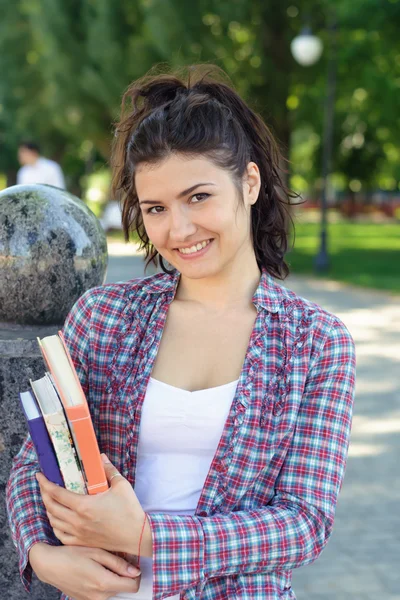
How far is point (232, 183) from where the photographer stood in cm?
198

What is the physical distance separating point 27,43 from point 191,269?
33.6m

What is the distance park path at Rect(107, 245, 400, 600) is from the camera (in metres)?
4.27

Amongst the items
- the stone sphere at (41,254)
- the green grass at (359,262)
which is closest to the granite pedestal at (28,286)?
the stone sphere at (41,254)

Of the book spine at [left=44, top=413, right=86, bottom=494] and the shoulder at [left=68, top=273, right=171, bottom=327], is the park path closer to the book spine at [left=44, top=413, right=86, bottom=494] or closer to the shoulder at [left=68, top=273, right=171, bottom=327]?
the shoulder at [left=68, top=273, right=171, bottom=327]

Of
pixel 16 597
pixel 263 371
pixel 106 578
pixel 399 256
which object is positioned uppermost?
pixel 263 371

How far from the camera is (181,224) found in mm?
1931

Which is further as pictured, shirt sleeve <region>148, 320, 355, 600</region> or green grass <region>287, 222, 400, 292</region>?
green grass <region>287, 222, 400, 292</region>

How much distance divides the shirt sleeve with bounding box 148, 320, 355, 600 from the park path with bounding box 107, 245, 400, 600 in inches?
98.4

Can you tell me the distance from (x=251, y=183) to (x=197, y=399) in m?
0.55

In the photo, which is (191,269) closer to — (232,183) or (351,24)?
(232,183)

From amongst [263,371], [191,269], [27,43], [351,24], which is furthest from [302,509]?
[27,43]

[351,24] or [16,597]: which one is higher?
[351,24]

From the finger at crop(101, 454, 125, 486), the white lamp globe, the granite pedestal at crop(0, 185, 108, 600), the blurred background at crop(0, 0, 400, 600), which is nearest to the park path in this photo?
the blurred background at crop(0, 0, 400, 600)

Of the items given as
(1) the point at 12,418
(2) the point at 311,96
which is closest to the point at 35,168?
(1) the point at 12,418
